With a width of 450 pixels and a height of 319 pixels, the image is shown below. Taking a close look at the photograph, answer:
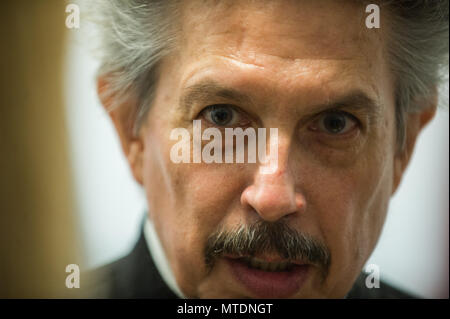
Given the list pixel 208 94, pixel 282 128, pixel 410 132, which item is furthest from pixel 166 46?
pixel 410 132

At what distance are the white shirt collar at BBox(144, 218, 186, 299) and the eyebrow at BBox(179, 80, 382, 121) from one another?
389 mm

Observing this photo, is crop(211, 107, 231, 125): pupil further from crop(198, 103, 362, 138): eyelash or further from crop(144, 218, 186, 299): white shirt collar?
crop(144, 218, 186, 299): white shirt collar

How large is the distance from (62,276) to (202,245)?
693mm

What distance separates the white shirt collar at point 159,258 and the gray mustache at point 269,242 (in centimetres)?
30

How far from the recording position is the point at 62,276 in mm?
1474

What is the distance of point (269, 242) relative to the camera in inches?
35.8

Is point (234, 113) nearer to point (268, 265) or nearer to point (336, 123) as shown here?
point (336, 123)

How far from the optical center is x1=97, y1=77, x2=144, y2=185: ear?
115 centimetres

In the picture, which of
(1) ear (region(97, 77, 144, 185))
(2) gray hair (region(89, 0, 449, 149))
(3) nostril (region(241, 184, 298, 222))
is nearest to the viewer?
(3) nostril (region(241, 184, 298, 222))

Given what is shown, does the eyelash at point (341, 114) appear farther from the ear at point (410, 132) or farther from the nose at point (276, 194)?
the ear at point (410, 132)

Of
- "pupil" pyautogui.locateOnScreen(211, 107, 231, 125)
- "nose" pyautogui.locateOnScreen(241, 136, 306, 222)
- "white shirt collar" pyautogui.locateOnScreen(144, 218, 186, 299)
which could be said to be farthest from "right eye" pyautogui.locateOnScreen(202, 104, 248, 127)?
"white shirt collar" pyautogui.locateOnScreen(144, 218, 186, 299)

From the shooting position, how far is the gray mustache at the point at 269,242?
904 mm

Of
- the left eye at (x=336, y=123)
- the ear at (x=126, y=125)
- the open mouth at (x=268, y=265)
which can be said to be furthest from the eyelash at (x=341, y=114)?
the ear at (x=126, y=125)
